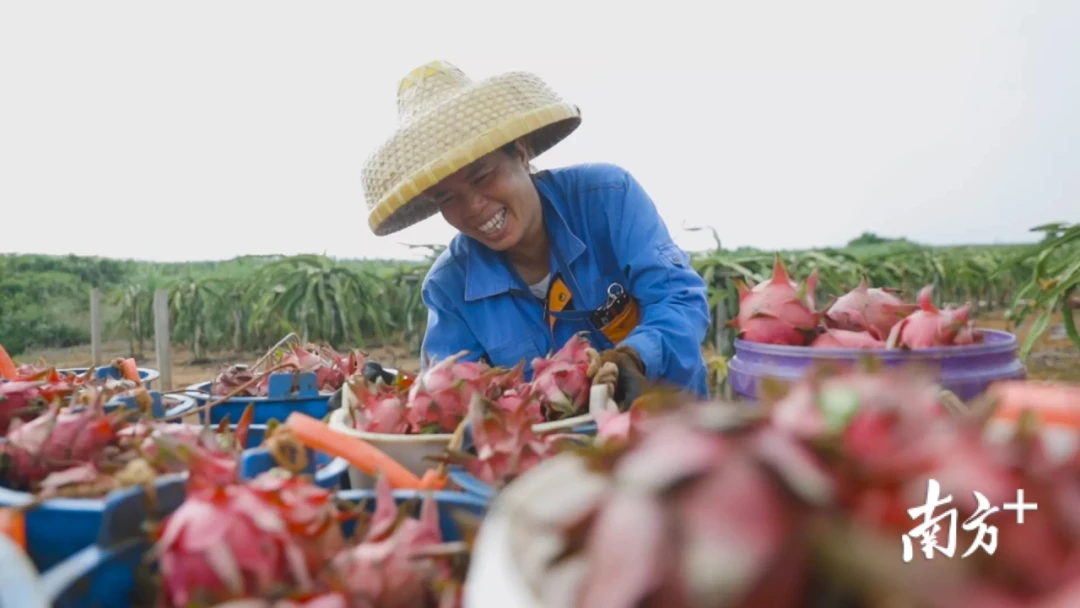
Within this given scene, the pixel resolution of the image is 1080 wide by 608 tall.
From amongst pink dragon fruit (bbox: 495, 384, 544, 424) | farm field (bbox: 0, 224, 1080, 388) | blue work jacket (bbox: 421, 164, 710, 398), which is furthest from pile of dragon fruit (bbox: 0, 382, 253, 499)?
farm field (bbox: 0, 224, 1080, 388)

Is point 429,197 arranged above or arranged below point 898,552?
above

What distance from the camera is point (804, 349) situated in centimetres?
107

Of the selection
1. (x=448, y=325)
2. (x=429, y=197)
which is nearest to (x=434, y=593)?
(x=429, y=197)

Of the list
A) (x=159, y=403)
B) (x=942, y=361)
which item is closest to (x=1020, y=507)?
(x=942, y=361)

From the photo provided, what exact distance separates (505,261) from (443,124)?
1.75 feet

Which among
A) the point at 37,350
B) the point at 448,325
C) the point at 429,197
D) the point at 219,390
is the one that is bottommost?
the point at 37,350

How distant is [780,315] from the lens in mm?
1216

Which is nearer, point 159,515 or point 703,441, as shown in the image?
point 703,441

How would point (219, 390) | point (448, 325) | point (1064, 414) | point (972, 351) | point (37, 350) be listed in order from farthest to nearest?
point (37, 350) < point (448, 325) < point (219, 390) < point (972, 351) < point (1064, 414)

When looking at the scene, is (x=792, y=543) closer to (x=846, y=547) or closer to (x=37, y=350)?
(x=846, y=547)

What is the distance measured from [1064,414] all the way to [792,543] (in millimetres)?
392

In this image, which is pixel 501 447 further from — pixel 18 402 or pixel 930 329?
pixel 18 402

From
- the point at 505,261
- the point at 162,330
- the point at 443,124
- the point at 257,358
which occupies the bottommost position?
the point at 257,358

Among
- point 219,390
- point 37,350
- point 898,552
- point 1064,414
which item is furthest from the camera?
point 37,350
